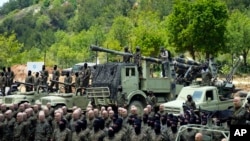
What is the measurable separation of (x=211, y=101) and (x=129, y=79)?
348 centimetres

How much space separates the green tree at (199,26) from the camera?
1602 inches

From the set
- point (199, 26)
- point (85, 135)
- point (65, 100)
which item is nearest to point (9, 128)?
point (85, 135)

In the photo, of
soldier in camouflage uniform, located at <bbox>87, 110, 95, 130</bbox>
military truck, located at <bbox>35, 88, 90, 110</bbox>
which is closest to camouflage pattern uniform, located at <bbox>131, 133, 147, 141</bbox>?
soldier in camouflage uniform, located at <bbox>87, 110, 95, 130</bbox>

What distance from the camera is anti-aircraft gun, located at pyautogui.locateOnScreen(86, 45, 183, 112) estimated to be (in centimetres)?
1989

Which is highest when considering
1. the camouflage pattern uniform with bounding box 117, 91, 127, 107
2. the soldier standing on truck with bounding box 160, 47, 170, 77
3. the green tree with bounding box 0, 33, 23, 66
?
the green tree with bounding box 0, 33, 23, 66

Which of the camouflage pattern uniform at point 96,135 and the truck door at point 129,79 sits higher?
the truck door at point 129,79

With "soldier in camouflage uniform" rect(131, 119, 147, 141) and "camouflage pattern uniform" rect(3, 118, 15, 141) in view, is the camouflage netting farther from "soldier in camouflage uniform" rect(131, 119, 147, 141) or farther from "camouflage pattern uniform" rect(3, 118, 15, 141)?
"soldier in camouflage uniform" rect(131, 119, 147, 141)

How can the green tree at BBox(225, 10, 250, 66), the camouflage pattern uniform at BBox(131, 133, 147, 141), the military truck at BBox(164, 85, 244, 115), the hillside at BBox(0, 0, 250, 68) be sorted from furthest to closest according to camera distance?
the green tree at BBox(225, 10, 250, 66), the hillside at BBox(0, 0, 250, 68), the military truck at BBox(164, 85, 244, 115), the camouflage pattern uniform at BBox(131, 133, 147, 141)

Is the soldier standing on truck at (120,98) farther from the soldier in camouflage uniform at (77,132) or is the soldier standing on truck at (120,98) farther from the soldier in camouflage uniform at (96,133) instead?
the soldier in camouflage uniform at (96,133)

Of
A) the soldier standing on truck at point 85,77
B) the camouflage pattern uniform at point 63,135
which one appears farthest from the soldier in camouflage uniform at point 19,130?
the soldier standing on truck at point 85,77

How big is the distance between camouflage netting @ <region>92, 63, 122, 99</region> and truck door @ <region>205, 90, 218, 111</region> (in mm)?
3446

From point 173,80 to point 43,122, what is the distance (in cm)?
854

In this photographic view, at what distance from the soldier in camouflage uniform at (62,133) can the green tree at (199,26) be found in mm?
28944

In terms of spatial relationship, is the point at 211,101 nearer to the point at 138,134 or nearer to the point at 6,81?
the point at 138,134
